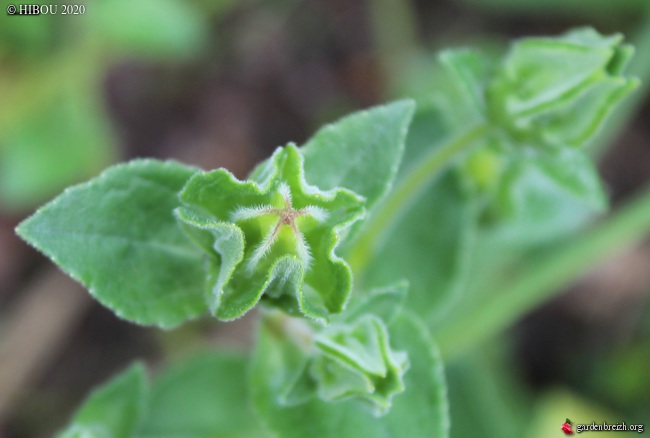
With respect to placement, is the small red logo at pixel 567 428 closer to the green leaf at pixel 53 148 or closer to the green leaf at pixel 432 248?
the green leaf at pixel 432 248

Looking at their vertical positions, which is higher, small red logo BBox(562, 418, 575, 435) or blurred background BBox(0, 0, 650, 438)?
blurred background BBox(0, 0, 650, 438)

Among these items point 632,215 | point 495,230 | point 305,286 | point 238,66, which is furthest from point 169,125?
point 305,286

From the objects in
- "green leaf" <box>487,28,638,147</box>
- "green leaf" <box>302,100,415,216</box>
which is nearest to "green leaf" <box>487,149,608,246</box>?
"green leaf" <box>487,28,638,147</box>

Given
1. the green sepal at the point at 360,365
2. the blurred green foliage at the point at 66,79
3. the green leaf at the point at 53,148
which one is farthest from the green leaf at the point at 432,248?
the green leaf at the point at 53,148

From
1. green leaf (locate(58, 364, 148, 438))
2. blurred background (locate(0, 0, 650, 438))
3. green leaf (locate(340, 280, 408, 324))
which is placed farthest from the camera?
blurred background (locate(0, 0, 650, 438))

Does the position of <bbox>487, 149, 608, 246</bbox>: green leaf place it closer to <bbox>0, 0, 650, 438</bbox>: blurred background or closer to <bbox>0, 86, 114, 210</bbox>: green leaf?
<bbox>0, 0, 650, 438</bbox>: blurred background

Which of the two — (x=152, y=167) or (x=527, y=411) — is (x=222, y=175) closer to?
(x=152, y=167)
